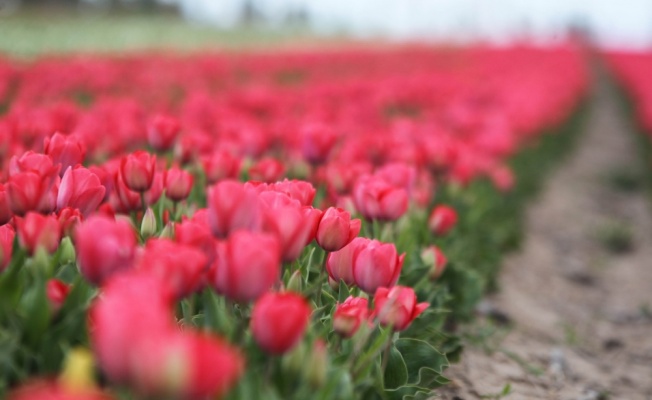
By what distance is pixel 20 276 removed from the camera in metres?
1.43

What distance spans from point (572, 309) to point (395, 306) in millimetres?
2704

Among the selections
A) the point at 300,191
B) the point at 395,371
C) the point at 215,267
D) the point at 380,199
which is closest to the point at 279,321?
the point at 215,267

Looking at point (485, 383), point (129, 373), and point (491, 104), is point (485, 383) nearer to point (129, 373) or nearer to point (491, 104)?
point (129, 373)

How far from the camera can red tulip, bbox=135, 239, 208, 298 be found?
1.05m

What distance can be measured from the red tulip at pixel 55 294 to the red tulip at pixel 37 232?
0.29 ft

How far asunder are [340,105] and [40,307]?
461cm

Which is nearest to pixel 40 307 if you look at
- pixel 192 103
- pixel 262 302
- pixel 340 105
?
pixel 262 302

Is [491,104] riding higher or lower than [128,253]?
lower

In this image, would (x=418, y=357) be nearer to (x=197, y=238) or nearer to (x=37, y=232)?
(x=197, y=238)

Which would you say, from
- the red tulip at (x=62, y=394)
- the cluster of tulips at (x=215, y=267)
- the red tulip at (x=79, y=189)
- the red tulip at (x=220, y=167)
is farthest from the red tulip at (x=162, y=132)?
the red tulip at (x=62, y=394)

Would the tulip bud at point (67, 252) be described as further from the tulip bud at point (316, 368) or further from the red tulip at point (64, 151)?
the tulip bud at point (316, 368)

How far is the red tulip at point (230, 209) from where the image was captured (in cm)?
125

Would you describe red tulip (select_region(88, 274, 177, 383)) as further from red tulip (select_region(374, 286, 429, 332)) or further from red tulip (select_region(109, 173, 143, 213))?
red tulip (select_region(109, 173, 143, 213))

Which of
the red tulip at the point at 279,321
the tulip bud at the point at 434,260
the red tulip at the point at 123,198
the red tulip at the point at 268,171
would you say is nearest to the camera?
the red tulip at the point at 279,321
